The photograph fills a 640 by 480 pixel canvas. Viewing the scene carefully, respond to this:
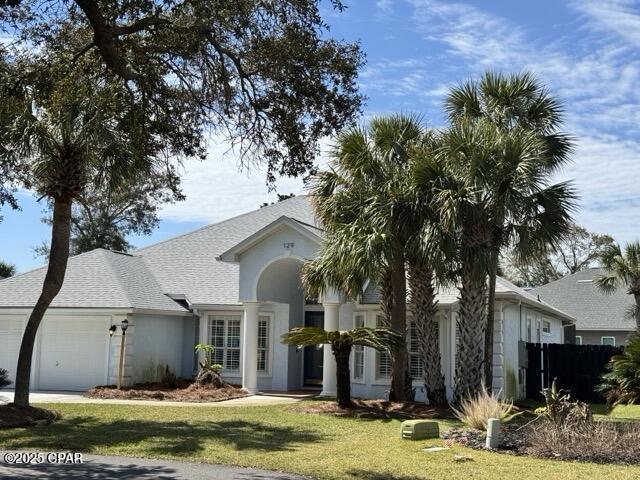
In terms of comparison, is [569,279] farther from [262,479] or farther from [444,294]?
[262,479]

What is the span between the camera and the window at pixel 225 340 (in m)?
24.7

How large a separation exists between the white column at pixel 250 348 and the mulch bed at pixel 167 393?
1.16 feet

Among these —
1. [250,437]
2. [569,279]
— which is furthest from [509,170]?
[569,279]

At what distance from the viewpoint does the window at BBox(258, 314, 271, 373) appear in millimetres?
24594

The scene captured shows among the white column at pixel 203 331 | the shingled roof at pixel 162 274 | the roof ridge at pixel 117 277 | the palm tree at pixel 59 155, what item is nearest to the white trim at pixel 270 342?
the shingled roof at pixel 162 274

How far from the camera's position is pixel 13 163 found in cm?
1484

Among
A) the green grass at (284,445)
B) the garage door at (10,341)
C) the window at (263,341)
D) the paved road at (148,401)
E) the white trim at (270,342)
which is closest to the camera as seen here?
the green grass at (284,445)

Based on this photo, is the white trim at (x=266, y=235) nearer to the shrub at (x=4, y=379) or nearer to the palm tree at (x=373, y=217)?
the palm tree at (x=373, y=217)

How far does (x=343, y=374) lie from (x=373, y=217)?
3837 mm

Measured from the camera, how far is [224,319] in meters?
24.8

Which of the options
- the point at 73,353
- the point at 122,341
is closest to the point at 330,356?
the point at 122,341

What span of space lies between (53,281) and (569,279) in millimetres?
33958

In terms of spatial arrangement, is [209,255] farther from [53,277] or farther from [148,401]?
[53,277]

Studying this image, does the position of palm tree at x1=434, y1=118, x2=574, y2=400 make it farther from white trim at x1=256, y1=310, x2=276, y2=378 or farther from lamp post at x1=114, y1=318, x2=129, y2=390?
lamp post at x1=114, y1=318, x2=129, y2=390
